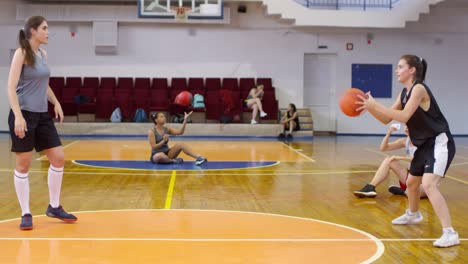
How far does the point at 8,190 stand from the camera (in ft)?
24.7

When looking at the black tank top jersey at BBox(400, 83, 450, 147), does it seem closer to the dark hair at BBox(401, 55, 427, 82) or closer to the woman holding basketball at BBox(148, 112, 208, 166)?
the dark hair at BBox(401, 55, 427, 82)

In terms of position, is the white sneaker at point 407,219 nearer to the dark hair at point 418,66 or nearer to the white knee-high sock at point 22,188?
the dark hair at point 418,66

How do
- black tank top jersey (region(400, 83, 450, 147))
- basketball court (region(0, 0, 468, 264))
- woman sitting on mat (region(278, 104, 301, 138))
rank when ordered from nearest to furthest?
basketball court (region(0, 0, 468, 264)) < black tank top jersey (region(400, 83, 450, 147)) < woman sitting on mat (region(278, 104, 301, 138))

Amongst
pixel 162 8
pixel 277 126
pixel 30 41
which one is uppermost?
pixel 162 8

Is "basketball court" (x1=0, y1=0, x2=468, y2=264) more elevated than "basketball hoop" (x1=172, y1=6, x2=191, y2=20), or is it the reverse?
"basketball hoop" (x1=172, y1=6, x2=191, y2=20)

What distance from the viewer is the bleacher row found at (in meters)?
19.7

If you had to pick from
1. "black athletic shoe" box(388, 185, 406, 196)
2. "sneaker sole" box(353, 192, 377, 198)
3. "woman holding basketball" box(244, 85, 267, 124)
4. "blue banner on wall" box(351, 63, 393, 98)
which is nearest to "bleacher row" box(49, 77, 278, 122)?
"woman holding basketball" box(244, 85, 267, 124)

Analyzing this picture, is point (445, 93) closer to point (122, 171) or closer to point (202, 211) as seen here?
point (122, 171)

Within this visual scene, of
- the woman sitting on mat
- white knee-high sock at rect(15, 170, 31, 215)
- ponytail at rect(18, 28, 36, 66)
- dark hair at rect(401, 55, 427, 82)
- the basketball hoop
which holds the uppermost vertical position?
the basketball hoop

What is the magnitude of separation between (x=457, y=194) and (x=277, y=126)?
454 inches

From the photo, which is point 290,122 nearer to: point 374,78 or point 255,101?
point 255,101

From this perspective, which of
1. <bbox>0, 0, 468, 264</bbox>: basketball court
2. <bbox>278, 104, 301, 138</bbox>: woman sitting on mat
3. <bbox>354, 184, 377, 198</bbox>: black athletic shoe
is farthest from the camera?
<bbox>278, 104, 301, 138</bbox>: woman sitting on mat

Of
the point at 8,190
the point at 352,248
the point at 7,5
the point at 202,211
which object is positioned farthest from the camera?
the point at 7,5

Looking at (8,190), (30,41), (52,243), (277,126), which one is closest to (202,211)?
(52,243)
